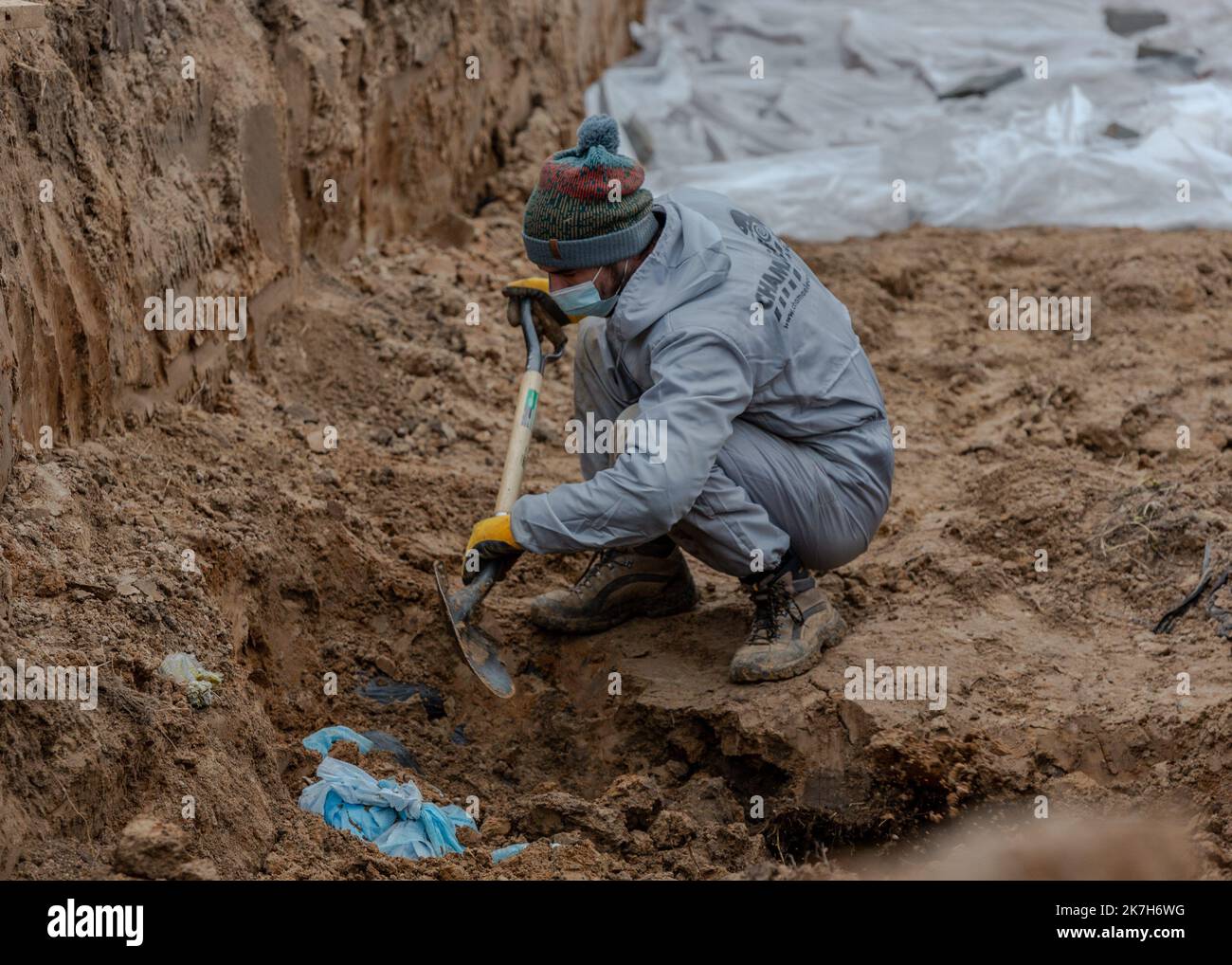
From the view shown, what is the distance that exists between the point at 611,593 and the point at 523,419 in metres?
0.53

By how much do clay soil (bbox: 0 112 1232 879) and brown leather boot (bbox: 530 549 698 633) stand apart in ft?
0.19

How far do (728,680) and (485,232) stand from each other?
120 inches

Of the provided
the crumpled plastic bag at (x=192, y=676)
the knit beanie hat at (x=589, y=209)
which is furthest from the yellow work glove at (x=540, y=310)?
the crumpled plastic bag at (x=192, y=676)

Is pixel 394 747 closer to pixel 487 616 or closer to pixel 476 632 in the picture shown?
pixel 476 632

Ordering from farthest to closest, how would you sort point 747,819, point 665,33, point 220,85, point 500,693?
point 665,33 → point 220,85 → point 500,693 → point 747,819

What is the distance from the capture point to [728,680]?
3350mm

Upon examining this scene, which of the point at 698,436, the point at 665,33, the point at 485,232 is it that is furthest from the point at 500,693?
the point at 665,33

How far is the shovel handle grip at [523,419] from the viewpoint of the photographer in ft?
11.2

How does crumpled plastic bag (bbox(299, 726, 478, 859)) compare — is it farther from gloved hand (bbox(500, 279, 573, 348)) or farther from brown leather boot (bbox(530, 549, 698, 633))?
gloved hand (bbox(500, 279, 573, 348))

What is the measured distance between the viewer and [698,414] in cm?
299

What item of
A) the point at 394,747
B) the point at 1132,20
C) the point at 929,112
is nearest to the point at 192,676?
the point at 394,747

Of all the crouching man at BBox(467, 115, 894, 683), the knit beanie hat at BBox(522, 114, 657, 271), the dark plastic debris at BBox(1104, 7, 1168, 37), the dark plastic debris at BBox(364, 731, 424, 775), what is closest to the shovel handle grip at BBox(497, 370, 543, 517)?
the crouching man at BBox(467, 115, 894, 683)

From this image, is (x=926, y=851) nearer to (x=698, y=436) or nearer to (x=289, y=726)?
(x=698, y=436)
